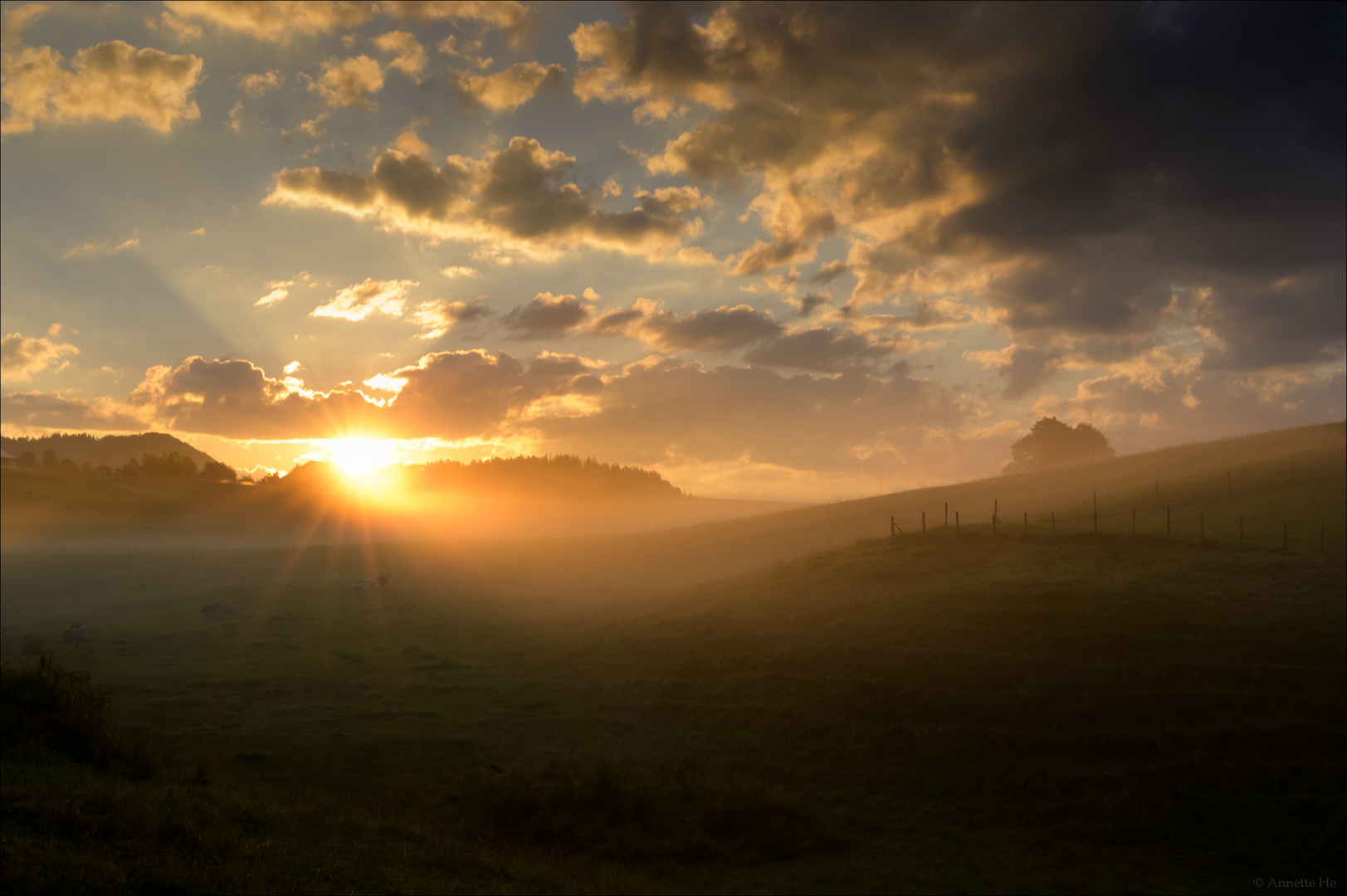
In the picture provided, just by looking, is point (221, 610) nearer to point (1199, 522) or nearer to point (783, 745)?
point (783, 745)

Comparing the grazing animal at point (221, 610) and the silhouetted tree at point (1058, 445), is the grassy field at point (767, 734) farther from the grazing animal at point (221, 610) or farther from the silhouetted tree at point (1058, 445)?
the silhouetted tree at point (1058, 445)

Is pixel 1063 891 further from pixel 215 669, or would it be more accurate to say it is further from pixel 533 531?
pixel 533 531

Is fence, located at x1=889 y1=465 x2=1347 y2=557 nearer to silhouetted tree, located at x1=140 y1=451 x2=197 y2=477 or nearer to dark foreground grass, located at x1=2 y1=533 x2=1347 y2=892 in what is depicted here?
dark foreground grass, located at x1=2 y1=533 x2=1347 y2=892

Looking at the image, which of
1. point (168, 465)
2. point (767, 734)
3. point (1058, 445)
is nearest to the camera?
point (767, 734)

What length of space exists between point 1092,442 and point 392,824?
14917 cm

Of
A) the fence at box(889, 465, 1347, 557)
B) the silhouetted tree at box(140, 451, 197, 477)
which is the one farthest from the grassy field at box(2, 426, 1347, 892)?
the silhouetted tree at box(140, 451, 197, 477)

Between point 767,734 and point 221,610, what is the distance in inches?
1728

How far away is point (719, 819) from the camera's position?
2291 cm

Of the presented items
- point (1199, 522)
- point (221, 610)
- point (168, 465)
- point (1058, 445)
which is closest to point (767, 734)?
point (1199, 522)

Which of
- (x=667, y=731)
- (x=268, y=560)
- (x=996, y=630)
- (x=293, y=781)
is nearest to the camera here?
(x=293, y=781)

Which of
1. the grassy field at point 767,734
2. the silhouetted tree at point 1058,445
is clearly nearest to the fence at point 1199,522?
the grassy field at point 767,734

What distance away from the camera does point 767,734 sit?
31000 millimetres

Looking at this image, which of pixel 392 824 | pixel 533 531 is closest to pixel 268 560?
pixel 533 531

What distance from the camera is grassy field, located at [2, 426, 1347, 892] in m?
16.5
